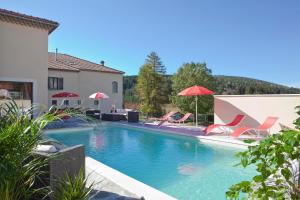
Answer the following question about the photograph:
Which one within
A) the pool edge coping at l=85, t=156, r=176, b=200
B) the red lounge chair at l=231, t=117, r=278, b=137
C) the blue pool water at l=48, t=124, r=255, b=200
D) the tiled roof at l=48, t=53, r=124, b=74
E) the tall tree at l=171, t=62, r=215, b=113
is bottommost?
the blue pool water at l=48, t=124, r=255, b=200

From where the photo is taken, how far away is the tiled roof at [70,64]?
2564 centimetres

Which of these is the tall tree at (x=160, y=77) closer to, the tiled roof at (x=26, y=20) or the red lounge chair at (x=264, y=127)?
the tiled roof at (x=26, y=20)

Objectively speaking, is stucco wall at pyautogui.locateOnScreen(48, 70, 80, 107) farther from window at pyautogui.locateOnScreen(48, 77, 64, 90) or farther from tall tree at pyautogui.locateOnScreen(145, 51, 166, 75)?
tall tree at pyautogui.locateOnScreen(145, 51, 166, 75)

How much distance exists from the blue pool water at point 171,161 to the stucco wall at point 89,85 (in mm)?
10995

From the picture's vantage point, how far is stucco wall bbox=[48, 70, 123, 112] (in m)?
25.5

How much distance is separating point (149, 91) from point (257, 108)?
14.8 m

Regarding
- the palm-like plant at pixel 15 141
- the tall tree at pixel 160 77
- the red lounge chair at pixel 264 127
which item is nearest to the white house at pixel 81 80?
the tall tree at pixel 160 77

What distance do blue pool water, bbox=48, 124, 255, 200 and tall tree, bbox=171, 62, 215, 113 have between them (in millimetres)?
6339

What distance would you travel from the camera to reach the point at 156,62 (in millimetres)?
31781

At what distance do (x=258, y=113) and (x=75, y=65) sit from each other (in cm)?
2025

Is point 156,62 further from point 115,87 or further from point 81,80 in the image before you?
point 81,80

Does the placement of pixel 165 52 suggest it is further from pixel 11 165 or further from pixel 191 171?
pixel 11 165

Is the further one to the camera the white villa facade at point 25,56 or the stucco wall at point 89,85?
the stucco wall at point 89,85

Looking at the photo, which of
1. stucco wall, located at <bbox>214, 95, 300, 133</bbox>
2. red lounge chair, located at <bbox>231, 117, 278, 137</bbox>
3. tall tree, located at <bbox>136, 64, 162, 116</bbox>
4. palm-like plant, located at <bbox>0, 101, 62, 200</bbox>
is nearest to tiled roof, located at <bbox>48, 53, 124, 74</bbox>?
tall tree, located at <bbox>136, 64, 162, 116</bbox>
